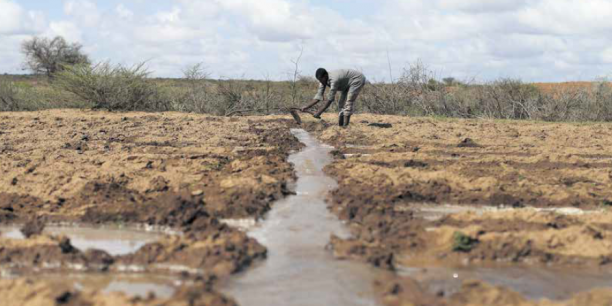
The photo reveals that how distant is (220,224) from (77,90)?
1718 centimetres

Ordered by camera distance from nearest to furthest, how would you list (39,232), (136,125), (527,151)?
(39,232)
(527,151)
(136,125)

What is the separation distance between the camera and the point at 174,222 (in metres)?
6.28

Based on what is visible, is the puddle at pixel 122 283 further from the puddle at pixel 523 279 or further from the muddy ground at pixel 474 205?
the puddle at pixel 523 279

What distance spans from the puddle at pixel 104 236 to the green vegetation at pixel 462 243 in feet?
8.36

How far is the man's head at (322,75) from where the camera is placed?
1348cm

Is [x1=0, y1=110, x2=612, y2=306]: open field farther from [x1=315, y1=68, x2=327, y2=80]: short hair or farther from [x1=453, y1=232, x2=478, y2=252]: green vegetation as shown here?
[x1=315, y1=68, x2=327, y2=80]: short hair

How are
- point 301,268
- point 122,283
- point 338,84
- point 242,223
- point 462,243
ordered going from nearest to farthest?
point 122,283, point 301,268, point 462,243, point 242,223, point 338,84

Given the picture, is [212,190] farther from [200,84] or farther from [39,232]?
[200,84]

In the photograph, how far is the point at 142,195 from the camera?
24.4ft

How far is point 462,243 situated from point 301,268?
4.49 ft

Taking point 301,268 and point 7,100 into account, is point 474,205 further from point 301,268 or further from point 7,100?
point 7,100

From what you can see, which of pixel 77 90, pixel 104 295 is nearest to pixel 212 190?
pixel 104 295

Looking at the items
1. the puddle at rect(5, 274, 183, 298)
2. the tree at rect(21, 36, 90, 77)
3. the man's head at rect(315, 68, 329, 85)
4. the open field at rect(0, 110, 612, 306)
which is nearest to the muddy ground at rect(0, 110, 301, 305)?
the open field at rect(0, 110, 612, 306)

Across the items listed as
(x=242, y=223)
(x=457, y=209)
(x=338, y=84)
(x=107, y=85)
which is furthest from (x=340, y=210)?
(x=107, y=85)
